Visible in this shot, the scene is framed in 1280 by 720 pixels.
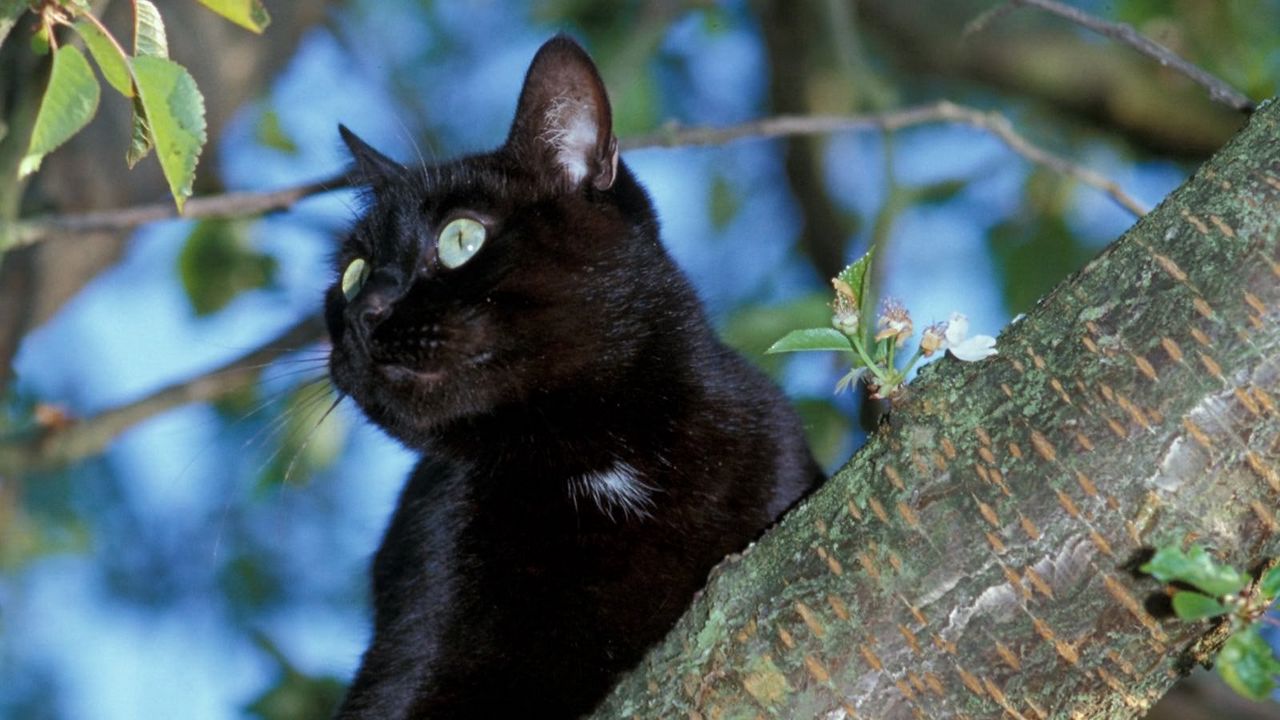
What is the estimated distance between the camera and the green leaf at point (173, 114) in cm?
127

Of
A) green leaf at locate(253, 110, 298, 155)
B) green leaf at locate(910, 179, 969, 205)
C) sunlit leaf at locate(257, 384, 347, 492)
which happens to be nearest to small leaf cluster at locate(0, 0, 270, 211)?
green leaf at locate(253, 110, 298, 155)

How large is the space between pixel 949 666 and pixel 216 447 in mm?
3242

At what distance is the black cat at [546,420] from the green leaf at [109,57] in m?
0.70

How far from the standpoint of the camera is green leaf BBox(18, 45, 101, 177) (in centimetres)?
123

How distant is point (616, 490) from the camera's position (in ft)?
6.63

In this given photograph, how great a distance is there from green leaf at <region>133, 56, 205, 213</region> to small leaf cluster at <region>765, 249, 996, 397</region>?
63 centimetres

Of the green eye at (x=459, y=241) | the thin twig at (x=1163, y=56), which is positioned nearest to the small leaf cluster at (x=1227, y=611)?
the thin twig at (x=1163, y=56)

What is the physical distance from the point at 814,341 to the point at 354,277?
108 cm

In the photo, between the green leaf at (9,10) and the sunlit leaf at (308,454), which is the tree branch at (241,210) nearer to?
the sunlit leaf at (308,454)

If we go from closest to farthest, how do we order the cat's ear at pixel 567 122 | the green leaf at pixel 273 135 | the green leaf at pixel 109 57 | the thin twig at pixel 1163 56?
the green leaf at pixel 109 57 → the thin twig at pixel 1163 56 → the cat's ear at pixel 567 122 → the green leaf at pixel 273 135

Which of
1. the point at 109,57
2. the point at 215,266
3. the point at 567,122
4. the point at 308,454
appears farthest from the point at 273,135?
the point at 109,57

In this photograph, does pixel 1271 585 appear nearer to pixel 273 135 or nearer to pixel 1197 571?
pixel 1197 571

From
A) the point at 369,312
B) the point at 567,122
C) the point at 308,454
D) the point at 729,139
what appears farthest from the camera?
the point at 308,454

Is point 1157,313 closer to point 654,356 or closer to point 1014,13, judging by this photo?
point 654,356
